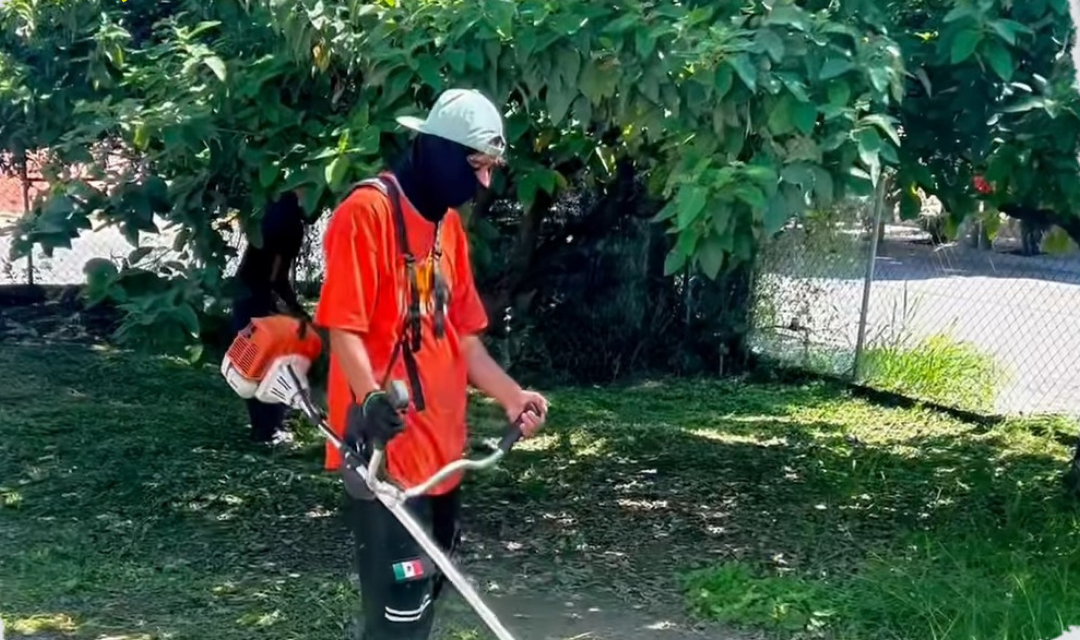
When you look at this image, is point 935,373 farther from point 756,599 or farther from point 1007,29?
point 1007,29

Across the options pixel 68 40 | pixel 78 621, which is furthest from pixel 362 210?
pixel 68 40

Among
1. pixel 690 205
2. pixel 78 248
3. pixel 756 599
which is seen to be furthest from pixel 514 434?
pixel 78 248

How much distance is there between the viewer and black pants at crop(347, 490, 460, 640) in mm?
3668

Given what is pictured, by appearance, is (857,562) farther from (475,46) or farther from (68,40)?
(68,40)

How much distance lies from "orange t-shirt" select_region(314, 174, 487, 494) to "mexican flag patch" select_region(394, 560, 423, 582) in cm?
20

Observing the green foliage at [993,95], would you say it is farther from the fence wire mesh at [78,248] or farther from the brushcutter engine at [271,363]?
the fence wire mesh at [78,248]

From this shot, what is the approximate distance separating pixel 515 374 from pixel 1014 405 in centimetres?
332

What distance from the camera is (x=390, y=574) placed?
12.1 ft

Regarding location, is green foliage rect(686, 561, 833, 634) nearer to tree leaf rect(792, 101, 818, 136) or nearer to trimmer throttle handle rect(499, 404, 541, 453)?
trimmer throttle handle rect(499, 404, 541, 453)

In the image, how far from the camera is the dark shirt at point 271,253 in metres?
5.84

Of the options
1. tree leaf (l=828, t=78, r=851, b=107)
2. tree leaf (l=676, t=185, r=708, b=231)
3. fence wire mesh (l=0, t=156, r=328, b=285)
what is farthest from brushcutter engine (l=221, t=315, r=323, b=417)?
fence wire mesh (l=0, t=156, r=328, b=285)

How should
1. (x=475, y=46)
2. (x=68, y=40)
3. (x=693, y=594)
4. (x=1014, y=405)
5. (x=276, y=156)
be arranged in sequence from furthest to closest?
1. (x=1014, y=405)
2. (x=68, y=40)
3. (x=693, y=594)
4. (x=276, y=156)
5. (x=475, y=46)

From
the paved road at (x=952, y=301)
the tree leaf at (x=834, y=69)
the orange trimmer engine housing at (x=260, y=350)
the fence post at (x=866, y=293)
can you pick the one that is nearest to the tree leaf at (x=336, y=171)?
the orange trimmer engine housing at (x=260, y=350)

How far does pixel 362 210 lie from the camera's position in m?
3.56
